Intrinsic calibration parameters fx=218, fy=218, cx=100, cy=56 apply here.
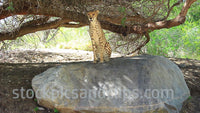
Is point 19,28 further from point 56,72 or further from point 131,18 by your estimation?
point 131,18

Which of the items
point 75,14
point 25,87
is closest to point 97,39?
point 75,14

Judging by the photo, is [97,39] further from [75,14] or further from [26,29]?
[26,29]

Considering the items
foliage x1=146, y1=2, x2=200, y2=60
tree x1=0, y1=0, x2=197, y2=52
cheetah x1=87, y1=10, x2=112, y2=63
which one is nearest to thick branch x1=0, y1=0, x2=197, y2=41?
tree x1=0, y1=0, x2=197, y2=52

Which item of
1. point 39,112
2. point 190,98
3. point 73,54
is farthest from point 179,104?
point 73,54

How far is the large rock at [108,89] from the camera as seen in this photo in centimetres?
393

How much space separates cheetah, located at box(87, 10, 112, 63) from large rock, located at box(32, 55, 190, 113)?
0.25m

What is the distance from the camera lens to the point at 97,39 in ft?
14.3

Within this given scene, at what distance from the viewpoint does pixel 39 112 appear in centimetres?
400

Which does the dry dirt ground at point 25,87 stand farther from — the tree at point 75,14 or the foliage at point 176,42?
the foliage at point 176,42

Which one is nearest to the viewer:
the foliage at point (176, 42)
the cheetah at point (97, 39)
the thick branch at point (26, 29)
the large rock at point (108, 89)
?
the large rock at point (108, 89)

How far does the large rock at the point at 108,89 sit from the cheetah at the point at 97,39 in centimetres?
25

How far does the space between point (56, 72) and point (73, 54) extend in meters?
4.79

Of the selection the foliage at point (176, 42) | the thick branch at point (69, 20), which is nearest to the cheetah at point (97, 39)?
the thick branch at point (69, 20)

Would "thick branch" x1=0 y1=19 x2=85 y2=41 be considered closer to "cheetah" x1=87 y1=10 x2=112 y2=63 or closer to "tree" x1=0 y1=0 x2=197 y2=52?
"tree" x1=0 y1=0 x2=197 y2=52
